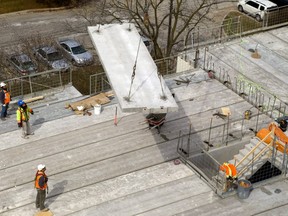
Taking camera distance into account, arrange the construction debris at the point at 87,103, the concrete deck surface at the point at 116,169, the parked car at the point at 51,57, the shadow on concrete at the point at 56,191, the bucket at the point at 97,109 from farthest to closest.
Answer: the parked car at the point at 51,57, the construction debris at the point at 87,103, the bucket at the point at 97,109, the shadow on concrete at the point at 56,191, the concrete deck surface at the point at 116,169

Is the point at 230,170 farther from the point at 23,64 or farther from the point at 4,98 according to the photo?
the point at 23,64

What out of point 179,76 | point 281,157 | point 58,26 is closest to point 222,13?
point 58,26

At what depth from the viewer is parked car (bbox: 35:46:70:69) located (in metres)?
41.9

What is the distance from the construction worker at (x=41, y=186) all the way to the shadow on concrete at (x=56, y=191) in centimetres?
56

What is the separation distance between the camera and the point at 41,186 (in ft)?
68.1

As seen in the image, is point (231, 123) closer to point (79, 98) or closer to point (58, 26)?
point (79, 98)

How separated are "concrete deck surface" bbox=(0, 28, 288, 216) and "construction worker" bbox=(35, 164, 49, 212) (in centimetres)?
46

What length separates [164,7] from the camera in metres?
55.2

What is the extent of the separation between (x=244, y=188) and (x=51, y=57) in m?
25.0

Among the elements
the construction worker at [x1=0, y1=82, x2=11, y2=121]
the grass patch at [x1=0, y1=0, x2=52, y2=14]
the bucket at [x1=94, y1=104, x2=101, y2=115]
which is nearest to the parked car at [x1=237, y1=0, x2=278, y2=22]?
the grass patch at [x1=0, y1=0, x2=52, y2=14]

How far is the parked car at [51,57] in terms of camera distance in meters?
41.9

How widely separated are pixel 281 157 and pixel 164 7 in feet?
111

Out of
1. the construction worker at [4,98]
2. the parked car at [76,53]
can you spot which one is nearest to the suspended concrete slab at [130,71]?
the construction worker at [4,98]

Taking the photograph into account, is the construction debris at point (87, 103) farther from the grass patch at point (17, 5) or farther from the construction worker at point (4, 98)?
the grass patch at point (17, 5)
